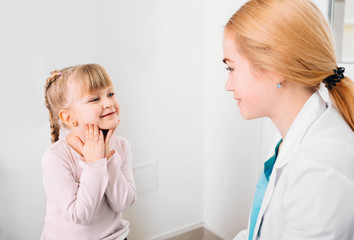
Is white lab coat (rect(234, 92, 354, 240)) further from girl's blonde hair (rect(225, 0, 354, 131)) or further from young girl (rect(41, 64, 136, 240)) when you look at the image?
young girl (rect(41, 64, 136, 240))

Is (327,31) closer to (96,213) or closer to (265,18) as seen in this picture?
(265,18)

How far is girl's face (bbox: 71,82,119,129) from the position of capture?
1.04 metres

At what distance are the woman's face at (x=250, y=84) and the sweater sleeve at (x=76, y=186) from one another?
1.58ft

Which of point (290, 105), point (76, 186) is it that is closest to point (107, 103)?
point (76, 186)

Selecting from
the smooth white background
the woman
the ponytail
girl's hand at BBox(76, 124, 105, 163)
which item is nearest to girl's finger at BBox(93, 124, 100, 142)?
girl's hand at BBox(76, 124, 105, 163)

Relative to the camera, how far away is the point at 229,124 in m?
1.62

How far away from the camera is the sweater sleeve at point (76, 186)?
3.26ft

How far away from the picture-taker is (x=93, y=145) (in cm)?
105

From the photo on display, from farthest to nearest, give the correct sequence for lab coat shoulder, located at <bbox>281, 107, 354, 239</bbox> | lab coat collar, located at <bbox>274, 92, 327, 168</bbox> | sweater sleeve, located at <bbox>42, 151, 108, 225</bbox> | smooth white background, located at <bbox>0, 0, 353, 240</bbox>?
smooth white background, located at <bbox>0, 0, 353, 240</bbox>
sweater sleeve, located at <bbox>42, 151, 108, 225</bbox>
lab coat collar, located at <bbox>274, 92, 327, 168</bbox>
lab coat shoulder, located at <bbox>281, 107, 354, 239</bbox>

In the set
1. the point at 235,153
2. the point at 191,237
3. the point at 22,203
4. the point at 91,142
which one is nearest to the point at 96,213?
the point at 91,142

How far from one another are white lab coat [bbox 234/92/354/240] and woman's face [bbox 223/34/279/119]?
0.09 m

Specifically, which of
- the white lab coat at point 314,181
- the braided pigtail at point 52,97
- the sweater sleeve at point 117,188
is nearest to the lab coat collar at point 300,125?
the white lab coat at point 314,181

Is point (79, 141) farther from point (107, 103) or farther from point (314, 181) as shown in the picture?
point (314, 181)

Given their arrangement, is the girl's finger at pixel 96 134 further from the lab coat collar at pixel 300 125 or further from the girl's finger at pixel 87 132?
the lab coat collar at pixel 300 125
